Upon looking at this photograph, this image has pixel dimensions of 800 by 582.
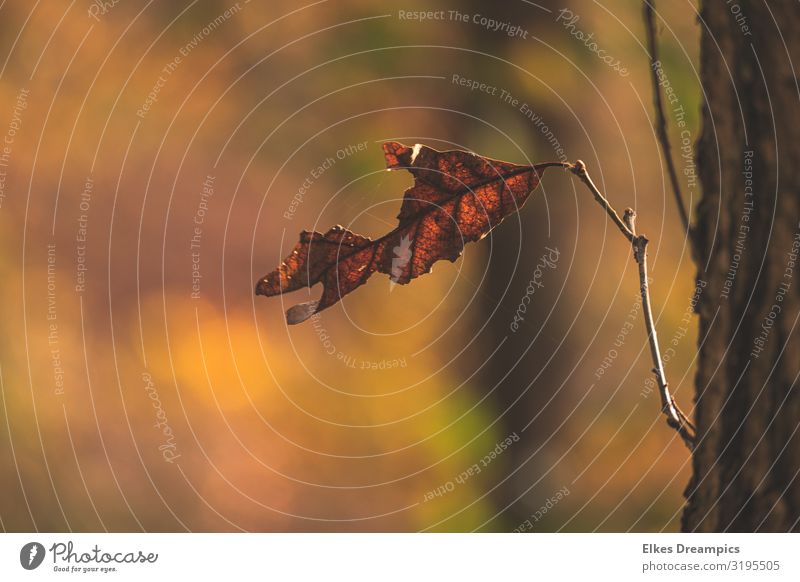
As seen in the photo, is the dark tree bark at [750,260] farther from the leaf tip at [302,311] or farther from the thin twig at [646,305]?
the leaf tip at [302,311]

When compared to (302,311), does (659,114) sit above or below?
above

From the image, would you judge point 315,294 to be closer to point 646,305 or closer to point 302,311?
point 302,311

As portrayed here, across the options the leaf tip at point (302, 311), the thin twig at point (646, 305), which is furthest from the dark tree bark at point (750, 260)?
the leaf tip at point (302, 311)

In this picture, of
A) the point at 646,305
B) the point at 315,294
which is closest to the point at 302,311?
the point at 315,294

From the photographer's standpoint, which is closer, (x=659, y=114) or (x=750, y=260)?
(x=750, y=260)

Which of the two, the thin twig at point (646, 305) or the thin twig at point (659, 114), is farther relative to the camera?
the thin twig at point (659, 114)
